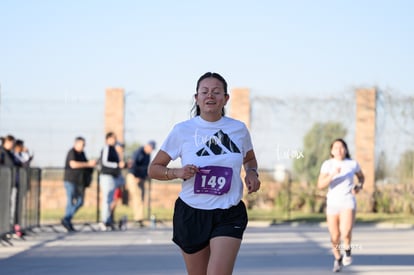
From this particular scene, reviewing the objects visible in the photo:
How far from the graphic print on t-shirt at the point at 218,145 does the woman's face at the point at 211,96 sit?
0.58 ft

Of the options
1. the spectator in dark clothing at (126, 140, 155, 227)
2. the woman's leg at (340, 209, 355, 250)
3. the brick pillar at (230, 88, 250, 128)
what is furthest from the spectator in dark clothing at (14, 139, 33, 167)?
the woman's leg at (340, 209, 355, 250)

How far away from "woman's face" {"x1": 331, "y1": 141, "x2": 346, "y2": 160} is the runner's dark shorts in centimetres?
744

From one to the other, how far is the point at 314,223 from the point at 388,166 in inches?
174

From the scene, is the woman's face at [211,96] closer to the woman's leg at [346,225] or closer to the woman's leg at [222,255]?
the woman's leg at [222,255]

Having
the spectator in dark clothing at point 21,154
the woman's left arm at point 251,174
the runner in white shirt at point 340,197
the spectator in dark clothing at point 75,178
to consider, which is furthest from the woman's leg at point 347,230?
the spectator in dark clothing at point 75,178

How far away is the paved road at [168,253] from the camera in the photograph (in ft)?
51.1

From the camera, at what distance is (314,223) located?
2862cm

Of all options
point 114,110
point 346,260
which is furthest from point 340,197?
point 114,110

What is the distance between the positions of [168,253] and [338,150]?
362cm

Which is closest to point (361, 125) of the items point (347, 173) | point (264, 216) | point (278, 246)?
point (264, 216)

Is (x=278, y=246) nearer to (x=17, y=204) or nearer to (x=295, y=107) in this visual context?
(x=17, y=204)

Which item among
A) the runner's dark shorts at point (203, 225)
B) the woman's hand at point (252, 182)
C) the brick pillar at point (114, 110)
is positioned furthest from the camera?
the brick pillar at point (114, 110)

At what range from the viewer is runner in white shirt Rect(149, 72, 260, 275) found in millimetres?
8836

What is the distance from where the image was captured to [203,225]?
890 cm
